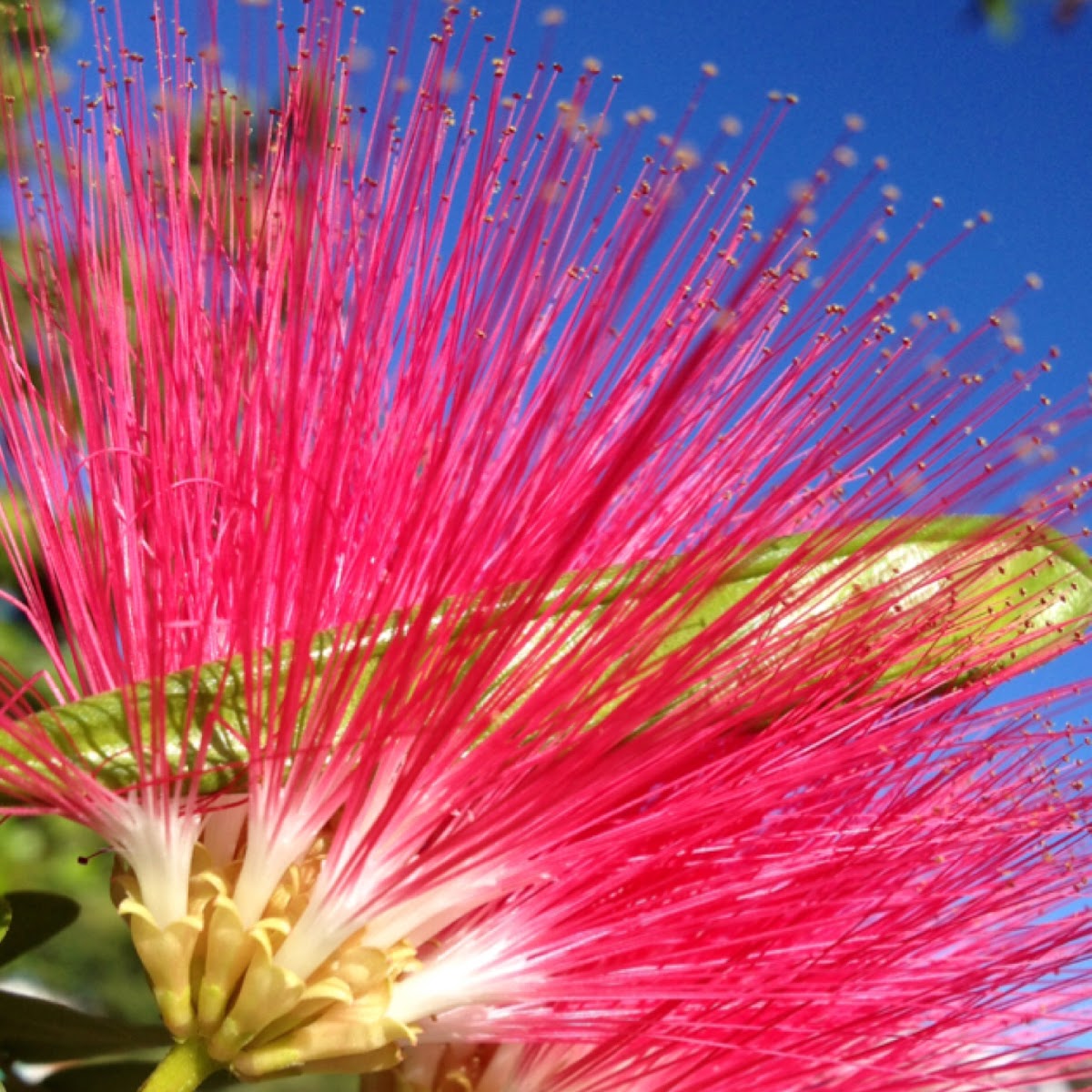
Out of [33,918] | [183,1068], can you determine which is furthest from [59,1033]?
[183,1068]

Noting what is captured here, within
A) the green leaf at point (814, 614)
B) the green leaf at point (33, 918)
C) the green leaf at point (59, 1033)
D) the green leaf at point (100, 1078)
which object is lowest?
the green leaf at point (100, 1078)

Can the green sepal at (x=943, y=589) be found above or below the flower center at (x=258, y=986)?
above

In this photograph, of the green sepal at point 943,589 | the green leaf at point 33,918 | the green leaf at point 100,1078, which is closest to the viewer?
the green sepal at point 943,589

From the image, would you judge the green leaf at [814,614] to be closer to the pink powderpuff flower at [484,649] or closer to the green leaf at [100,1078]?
the pink powderpuff flower at [484,649]

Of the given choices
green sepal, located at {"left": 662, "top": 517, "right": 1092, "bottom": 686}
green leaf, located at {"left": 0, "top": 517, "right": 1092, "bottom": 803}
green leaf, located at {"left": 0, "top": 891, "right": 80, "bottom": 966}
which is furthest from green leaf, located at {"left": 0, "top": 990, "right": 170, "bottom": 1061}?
green sepal, located at {"left": 662, "top": 517, "right": 1092, "bottom": 686}

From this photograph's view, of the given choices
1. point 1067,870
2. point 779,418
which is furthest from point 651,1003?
point 779,418

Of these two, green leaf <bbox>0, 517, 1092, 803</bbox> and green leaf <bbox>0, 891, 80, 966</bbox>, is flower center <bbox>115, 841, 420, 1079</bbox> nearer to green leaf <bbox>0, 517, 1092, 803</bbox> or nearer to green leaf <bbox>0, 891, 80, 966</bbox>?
green leaf <bbox>0, 517, 1092, 803</bbox>

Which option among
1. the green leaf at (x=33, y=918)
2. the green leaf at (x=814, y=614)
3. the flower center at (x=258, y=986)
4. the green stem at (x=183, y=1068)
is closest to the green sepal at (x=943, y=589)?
the green leaf at (x=814, y=614)

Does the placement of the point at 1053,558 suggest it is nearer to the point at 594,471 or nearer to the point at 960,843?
the point at 960,843
